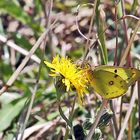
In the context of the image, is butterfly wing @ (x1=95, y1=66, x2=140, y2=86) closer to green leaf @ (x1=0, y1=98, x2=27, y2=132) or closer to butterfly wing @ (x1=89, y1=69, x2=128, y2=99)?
butterfly wing @ (x1=89, y1=69, x2=128, y2=99)

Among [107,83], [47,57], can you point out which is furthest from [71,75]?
[47,57]

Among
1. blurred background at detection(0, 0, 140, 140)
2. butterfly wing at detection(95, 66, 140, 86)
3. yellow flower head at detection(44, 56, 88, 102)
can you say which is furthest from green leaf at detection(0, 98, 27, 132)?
butterfly wing at detection(95, 66, 140, 86)

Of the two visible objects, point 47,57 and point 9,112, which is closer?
point 9,112

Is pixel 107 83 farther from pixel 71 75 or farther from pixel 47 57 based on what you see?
pixel 47 57

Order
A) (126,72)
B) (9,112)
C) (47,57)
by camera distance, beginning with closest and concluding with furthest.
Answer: (126,72) < (9,112) < (47,57)

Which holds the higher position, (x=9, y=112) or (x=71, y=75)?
(x=71, y=75)

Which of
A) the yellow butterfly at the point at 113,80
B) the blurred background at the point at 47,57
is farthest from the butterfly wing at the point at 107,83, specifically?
the blurred background at the point at 47,57

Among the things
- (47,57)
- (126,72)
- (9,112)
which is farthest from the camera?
(47,57)
